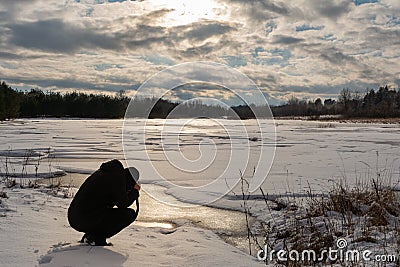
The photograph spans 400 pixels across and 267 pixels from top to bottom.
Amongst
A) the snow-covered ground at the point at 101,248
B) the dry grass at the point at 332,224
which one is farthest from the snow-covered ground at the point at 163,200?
the dry grass at the point at 332,224

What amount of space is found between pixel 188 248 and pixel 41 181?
5.68 m

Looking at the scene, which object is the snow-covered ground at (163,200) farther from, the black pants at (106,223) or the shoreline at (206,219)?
the black pants at (106,223)

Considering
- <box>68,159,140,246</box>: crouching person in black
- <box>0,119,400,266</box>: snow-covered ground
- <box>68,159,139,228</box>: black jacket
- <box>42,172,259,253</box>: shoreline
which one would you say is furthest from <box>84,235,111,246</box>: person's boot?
<box>42,172,259,253</box>: shoreline

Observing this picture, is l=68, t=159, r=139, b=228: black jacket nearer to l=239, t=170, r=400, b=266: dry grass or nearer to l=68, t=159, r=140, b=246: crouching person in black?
l=68, t=159, r=140, b=246: crouching person in black

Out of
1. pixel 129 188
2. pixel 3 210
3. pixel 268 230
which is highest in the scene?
Result: pixel 129 188

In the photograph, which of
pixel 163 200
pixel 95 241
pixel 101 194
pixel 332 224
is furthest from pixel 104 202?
pixel 163 200

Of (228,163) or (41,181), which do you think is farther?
(228,163)

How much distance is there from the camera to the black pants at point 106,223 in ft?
13.3

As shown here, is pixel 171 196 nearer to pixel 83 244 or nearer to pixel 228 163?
pixel 83 244

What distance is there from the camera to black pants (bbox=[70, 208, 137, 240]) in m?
4.06

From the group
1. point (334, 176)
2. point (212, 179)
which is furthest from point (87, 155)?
point (334, 176)

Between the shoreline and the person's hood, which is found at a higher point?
the person's hood

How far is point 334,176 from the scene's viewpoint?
9.70 metres

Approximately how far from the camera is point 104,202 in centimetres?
403
